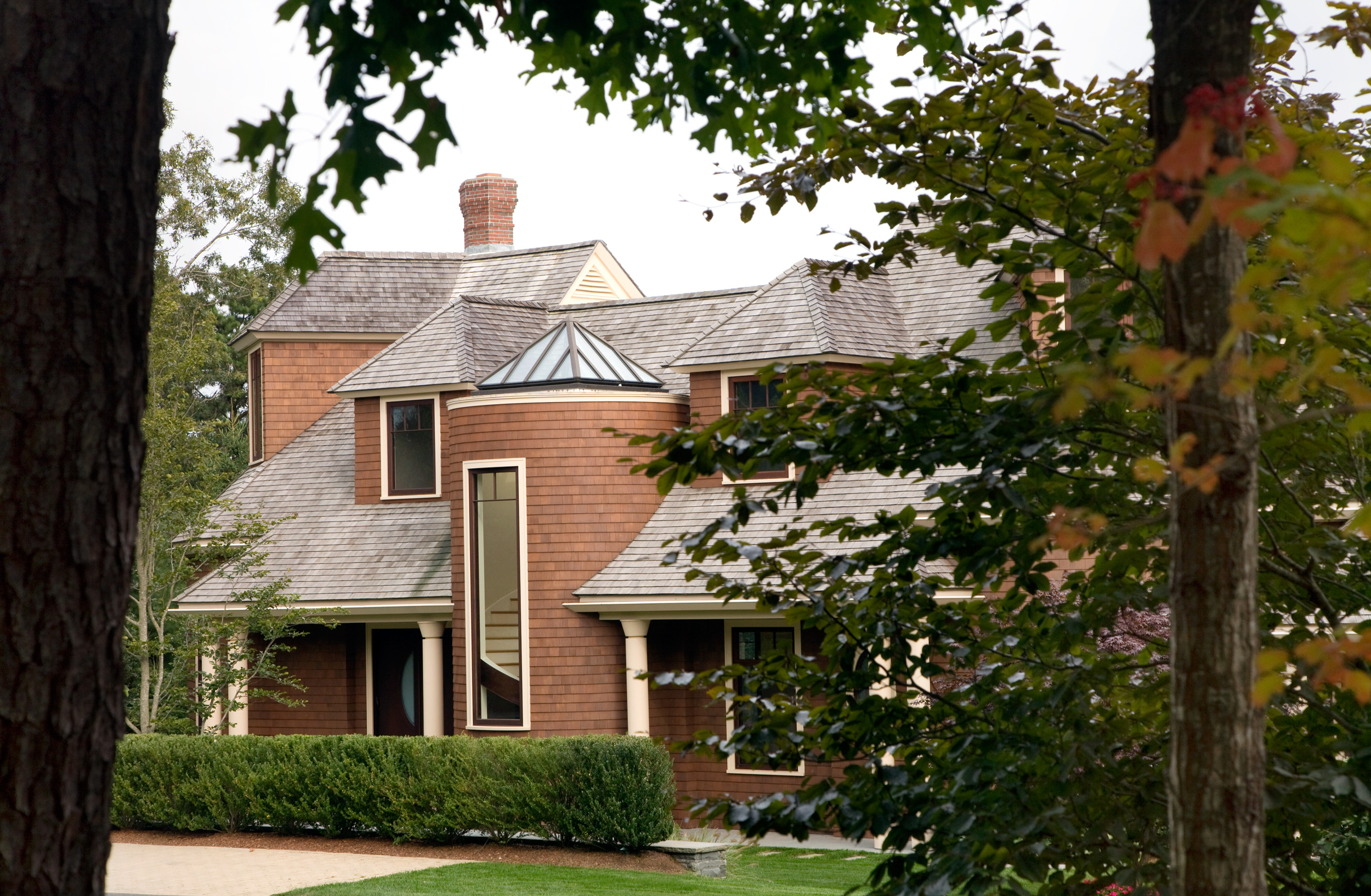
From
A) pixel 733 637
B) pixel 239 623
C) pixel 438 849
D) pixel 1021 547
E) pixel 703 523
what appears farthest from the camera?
pixel 733 637

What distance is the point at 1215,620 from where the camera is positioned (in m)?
2.80

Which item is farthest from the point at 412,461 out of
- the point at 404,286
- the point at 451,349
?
the point at 404,286

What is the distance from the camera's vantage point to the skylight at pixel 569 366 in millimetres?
18469

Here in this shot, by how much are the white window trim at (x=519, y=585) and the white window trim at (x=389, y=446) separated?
2.51 metres

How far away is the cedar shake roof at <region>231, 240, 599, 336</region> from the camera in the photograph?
79.5 feet

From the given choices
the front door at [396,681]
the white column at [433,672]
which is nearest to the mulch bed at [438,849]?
the white column at [433,672]

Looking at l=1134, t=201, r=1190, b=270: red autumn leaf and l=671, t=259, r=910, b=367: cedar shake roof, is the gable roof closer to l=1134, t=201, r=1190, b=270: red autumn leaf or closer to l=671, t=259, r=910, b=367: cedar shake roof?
l=671, t=259, r=910, b=367: cedar shake roof

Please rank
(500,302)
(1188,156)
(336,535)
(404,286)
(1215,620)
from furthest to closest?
(404,286) < (500,302) < (336,535) < (1215,620) < (1188,156)

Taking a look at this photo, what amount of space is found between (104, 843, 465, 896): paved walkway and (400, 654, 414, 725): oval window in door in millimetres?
5483

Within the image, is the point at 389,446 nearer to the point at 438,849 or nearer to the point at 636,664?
the point at 636,664

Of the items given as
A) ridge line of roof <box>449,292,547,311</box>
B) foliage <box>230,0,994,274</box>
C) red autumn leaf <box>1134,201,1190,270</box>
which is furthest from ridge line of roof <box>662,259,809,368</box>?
red autumn leaf <box>1134,201,1190,270</box>

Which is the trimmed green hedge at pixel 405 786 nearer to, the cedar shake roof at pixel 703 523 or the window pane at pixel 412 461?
the cedar shake roof at pixel 703 523

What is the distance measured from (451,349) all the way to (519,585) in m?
4.41

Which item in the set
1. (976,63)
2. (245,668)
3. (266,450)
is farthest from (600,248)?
(976,63)
